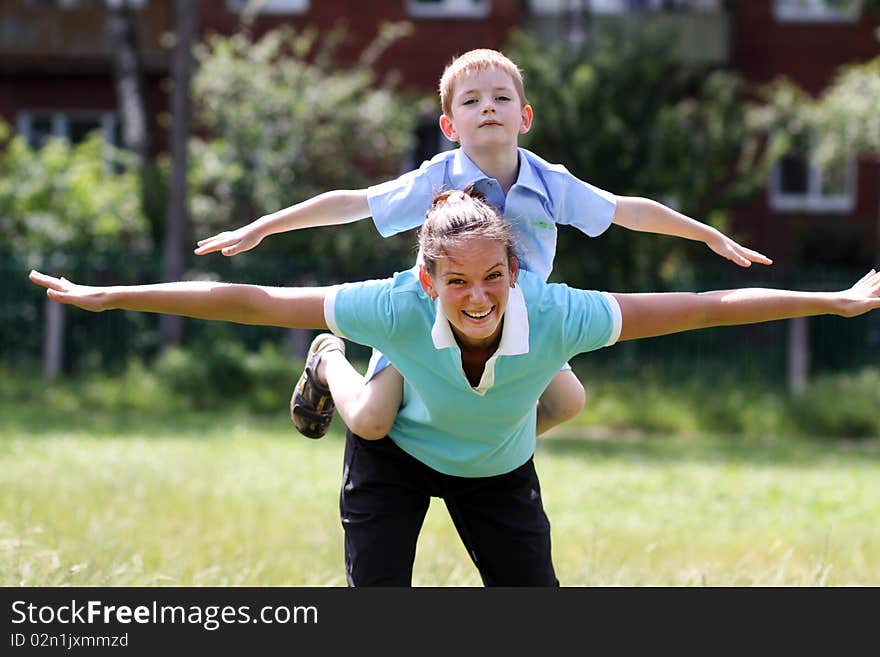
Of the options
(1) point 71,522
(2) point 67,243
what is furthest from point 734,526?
(2) point 67,243

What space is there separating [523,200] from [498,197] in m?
0.09

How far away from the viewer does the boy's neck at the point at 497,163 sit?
497cm

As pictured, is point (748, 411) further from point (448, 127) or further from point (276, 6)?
point (276, 6)

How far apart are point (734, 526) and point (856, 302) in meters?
5.10

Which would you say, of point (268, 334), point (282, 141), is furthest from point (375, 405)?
point (282, 141)

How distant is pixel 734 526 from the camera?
30.3 ft

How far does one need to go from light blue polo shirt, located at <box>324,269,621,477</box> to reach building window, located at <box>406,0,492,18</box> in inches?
777

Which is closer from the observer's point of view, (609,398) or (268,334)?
(609,398)

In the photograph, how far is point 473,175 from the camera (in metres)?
4.92

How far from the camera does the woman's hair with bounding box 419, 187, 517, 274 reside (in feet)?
13.9

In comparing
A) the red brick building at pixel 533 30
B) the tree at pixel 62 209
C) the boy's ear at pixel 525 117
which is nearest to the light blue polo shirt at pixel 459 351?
the boy's ear at pixel 525 117

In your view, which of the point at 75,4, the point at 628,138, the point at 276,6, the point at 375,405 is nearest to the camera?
the point at 375,405

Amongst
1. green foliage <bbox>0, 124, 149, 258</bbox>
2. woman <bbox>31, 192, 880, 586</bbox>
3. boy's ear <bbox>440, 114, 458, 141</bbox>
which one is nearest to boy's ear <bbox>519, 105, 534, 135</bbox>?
boy's ear <bbox>440, 114, 458, 141</bbox>

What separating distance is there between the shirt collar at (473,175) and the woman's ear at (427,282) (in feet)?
2.08
